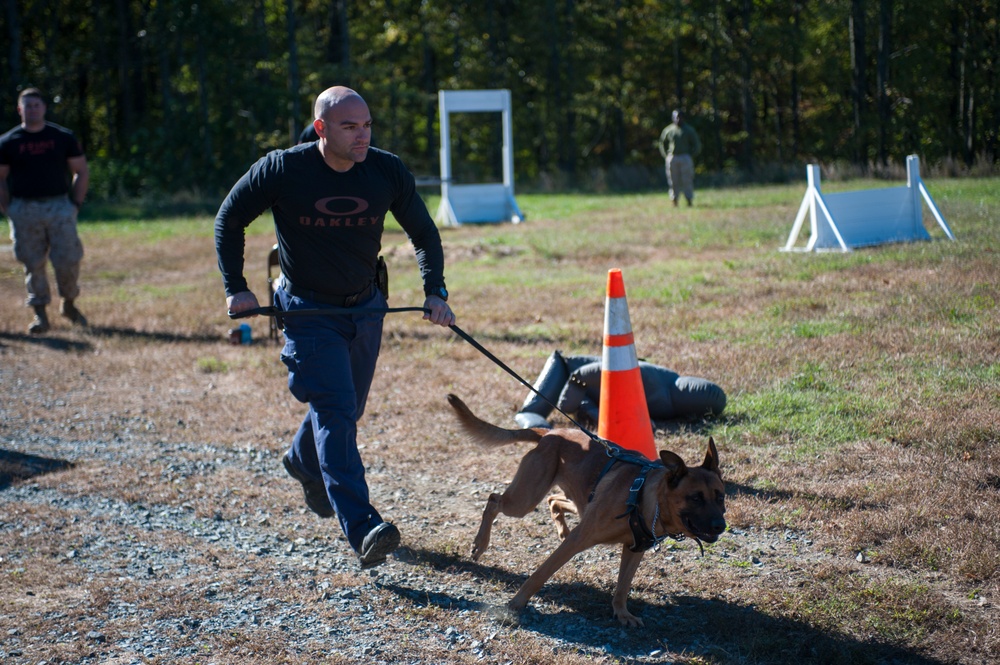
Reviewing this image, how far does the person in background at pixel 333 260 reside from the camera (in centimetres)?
407

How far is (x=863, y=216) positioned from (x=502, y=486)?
9.30 m

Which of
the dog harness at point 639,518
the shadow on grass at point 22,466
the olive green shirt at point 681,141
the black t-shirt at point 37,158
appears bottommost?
the shadow on grass at point 22,466

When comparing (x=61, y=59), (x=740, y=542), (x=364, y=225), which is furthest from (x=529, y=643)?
(x=61, y=59)

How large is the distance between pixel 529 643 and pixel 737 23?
38.1 meters

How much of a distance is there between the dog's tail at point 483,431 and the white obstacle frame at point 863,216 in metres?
9.12

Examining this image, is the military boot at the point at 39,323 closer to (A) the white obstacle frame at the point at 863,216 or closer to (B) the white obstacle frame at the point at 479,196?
(A) the white obstacle frame at the point at 863,216

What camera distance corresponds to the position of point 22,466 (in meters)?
6.04

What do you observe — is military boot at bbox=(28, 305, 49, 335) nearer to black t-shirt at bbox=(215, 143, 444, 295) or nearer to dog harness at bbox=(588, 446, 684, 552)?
black t-shirt at bbox=(215, 143, 444, 295)

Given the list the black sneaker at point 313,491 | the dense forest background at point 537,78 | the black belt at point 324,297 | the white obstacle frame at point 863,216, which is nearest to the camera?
the black belt at point 324,297

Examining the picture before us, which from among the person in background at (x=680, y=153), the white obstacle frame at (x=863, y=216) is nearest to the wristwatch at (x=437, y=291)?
the white obstacle frame at (x=863, y=216)

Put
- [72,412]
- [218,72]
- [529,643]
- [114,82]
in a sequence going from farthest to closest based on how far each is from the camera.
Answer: [114,82]
[218,72]
[72,412]
[529,643]

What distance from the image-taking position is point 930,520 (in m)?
4.36

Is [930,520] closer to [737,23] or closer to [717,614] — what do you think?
[717,614]

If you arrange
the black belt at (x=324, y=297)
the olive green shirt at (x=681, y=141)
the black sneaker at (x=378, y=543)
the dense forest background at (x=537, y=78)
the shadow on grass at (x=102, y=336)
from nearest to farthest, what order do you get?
the black sneaker at (x=378, y=543) → the black belt at (x=324, y=297) → the shadow on grass at (x=102, y=336) → the olive green shirt at (x=681, y=141) → the dense forest background at (x=537, y=78)
